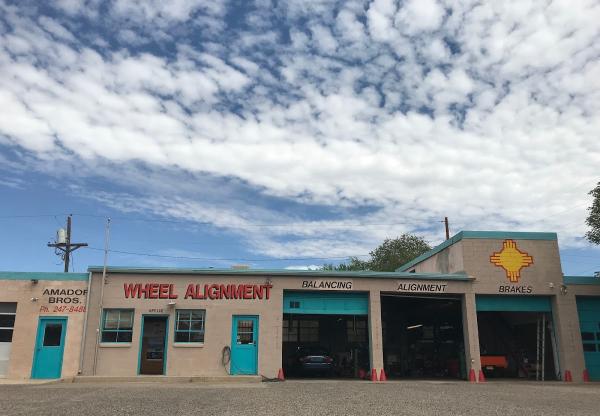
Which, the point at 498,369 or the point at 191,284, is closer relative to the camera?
the point at 191,284

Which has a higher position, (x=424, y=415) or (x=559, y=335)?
(x=559, y=335)

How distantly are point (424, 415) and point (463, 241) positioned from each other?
13394 millimetres

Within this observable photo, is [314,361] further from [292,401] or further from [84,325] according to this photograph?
[292,401]

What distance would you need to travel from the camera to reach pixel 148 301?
20328 mm

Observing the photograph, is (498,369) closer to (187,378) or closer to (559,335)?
(559,335)

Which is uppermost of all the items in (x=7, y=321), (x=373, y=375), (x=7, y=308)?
(x=7, y=308)

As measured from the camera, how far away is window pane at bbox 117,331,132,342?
19962mm

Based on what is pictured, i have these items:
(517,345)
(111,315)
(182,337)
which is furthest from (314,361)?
(517,345)

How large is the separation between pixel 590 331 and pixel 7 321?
82.1 ft

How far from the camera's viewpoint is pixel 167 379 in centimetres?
1869

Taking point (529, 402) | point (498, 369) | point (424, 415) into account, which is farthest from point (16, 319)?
point (498, 369)

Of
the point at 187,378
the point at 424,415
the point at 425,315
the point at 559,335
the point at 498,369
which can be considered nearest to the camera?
the point at 424,415

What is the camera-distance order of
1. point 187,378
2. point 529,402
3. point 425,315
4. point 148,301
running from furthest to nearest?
1. point 425,315
2. point 148,301
3. point 187,378
4. point 529,402

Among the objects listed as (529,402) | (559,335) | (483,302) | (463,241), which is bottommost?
(529,402)
